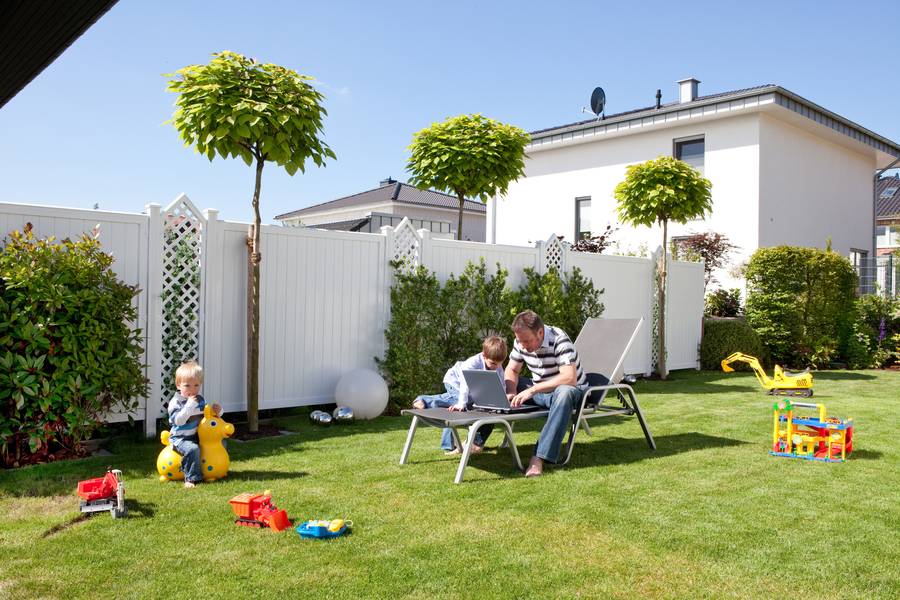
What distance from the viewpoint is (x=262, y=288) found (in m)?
7.37

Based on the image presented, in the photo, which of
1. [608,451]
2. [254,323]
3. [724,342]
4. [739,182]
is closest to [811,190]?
[739,182]

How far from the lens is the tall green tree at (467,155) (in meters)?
10.1

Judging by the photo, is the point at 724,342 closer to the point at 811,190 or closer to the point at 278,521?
the point at 811,190

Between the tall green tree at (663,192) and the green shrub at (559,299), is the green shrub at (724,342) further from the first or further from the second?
the green shrub at (559,299)

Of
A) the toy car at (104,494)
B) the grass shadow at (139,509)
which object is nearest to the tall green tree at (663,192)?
the grass shadow at (139,509)

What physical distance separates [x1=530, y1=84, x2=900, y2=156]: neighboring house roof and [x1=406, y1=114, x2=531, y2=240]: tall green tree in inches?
286

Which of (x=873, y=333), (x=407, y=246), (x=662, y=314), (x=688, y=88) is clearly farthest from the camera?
(x=688, y=88)

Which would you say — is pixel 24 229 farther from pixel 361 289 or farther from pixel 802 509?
pixel 802 509

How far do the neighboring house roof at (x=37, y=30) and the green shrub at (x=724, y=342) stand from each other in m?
11.5

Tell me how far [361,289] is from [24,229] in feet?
11.4

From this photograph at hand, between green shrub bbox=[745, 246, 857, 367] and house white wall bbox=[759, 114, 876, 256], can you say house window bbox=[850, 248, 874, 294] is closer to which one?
house white wall bbox=[759, 114, 876, 256]

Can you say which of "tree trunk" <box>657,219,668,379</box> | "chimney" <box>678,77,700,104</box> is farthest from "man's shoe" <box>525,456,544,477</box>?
"chimney" <box>678,77,700,104</box>

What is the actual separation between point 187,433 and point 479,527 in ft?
7.18

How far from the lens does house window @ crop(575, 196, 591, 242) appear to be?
1939 cm
